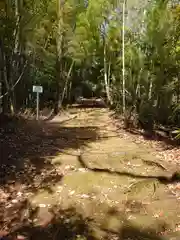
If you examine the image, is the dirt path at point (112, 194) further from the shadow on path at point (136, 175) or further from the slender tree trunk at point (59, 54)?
the slender tree trunk at point (59, 54)

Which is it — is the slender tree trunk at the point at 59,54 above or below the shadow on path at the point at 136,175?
above

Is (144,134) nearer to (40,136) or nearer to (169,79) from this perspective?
(169,79)

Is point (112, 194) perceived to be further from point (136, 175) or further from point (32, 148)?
point (32, 148)

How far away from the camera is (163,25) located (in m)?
11.0

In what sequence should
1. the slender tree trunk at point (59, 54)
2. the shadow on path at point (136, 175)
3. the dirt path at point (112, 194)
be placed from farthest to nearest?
the slender tree trunk at point (59, 54), the shadow on path at point (136, 175), the dirt path at point (112, 194)

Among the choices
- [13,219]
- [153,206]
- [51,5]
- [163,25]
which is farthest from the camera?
[51,5]

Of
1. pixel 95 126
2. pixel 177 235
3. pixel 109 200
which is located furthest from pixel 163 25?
pixel 177 235

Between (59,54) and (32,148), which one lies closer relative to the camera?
(32,148)

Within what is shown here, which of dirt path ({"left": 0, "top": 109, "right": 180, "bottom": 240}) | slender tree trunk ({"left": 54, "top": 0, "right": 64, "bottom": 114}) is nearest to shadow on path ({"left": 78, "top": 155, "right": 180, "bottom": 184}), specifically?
dirt path ({"left": 0, "top": 109, "right": 180, "bottom": 240})

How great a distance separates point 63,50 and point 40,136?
30.8 feet

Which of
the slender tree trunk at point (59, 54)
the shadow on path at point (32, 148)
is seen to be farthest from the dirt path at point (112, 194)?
the slender tree trunk at point (59, 54)

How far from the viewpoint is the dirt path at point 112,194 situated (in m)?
4.46

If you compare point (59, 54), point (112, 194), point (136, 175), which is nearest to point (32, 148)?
point (136, 175)

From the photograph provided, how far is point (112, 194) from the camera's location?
224 inches
